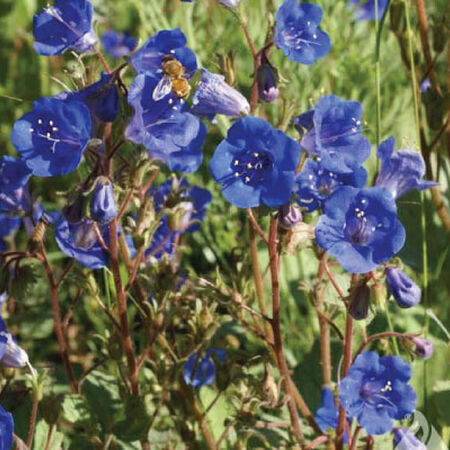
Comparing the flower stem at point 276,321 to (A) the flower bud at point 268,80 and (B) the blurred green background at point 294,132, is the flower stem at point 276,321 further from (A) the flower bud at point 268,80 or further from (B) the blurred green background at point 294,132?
(A) the flower bud at point 268,80

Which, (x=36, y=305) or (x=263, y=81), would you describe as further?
(x=36, y=305)

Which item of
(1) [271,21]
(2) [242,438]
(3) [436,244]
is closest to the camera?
(1) [271,21]

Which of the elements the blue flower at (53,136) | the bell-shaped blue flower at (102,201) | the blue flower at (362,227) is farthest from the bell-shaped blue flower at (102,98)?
the blue flower at (362,227)

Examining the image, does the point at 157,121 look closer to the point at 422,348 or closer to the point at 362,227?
the point at 362,227

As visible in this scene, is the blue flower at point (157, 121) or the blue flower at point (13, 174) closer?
the blue flower at point (157, 121)

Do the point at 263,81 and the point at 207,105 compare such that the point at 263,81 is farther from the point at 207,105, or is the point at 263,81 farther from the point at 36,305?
the point at 36,305

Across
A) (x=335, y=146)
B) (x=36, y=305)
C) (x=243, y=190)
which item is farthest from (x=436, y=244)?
(x=36, y=305)
